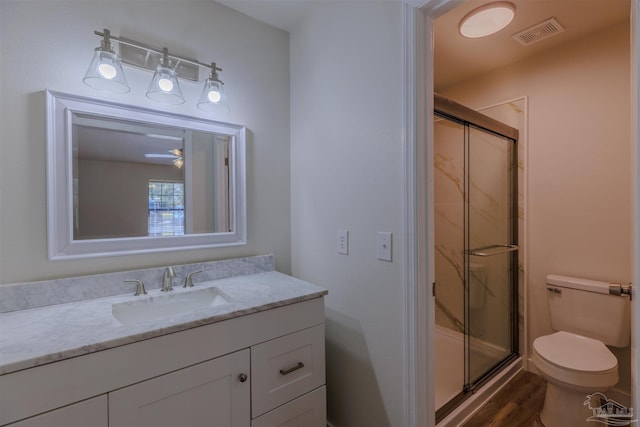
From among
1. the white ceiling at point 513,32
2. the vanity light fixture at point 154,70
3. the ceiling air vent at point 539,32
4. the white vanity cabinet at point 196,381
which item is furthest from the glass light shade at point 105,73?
the ceiling air vent at point 539,32

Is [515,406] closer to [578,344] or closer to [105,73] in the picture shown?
[578,344]

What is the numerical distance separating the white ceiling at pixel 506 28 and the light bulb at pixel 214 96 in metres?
0.54

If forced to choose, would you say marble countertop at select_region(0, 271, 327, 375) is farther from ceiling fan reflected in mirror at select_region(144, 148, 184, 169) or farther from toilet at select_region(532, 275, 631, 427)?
toilet at select_region(532, 275, 631, 427)

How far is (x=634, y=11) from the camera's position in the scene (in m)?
0.75

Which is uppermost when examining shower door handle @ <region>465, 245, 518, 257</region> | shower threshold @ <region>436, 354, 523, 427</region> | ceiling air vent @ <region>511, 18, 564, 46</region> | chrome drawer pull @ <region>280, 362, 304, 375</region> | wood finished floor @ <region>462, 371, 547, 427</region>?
ceiling air vent @ <region>511, 18, 564, 46</region>

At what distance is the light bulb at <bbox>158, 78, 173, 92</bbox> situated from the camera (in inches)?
54.1

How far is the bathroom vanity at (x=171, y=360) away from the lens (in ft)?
2.61

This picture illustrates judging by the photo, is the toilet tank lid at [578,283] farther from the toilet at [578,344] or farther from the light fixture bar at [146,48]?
the light fixture bar at [146,48]

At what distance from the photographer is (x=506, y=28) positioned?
1.83 metres

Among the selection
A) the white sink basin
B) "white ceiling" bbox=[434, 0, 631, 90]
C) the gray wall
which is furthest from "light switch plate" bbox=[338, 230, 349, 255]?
Result: "white ceiling" bbox=[434, 0, 631, 90]

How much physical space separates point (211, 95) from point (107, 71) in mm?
438

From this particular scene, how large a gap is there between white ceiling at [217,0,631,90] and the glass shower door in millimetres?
570

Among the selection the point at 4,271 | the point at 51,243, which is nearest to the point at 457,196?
the point at 51,243

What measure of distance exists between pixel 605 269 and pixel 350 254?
173 cm
